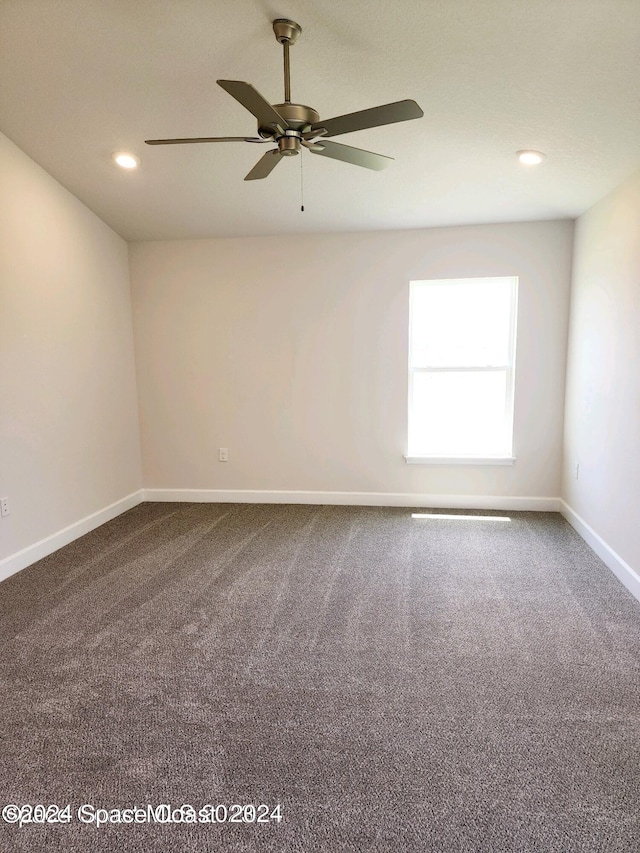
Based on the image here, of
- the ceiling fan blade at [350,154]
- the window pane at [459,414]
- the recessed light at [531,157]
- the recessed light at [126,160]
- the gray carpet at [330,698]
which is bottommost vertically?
the gray carpet at [330,698]

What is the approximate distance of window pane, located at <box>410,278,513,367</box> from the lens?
13.1ft

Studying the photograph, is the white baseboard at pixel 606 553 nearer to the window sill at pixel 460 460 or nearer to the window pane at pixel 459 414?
the window sill at pixel 460 460

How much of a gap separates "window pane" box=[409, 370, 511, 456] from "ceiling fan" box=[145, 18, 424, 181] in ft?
7.41

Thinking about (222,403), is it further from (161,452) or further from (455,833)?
(455,833)

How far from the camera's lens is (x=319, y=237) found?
13.3 ft

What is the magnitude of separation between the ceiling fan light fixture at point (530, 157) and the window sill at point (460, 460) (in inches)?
85.4

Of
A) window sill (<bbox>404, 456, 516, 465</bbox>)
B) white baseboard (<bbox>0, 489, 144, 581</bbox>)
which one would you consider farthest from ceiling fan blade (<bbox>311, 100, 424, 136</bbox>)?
white baseboard (<bbox>0, 489, 144, 581</bbox>)

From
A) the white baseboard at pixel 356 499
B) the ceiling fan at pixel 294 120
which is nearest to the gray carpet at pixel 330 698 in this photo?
the white baseboard at pixel 356 499

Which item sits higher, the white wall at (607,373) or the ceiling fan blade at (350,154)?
the ceiling fan blade at (350,154)

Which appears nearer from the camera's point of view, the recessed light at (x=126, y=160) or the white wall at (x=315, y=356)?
the recessed light at (x=126, y=160)

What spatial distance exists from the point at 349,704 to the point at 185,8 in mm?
2854

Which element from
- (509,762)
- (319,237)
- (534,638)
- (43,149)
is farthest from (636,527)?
(43,149)

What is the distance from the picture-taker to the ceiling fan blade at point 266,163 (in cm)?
208

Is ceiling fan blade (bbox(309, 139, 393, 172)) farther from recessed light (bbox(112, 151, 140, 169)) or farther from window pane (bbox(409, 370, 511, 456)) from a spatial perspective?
window pane (bbox(409, 370, 511, 456))
